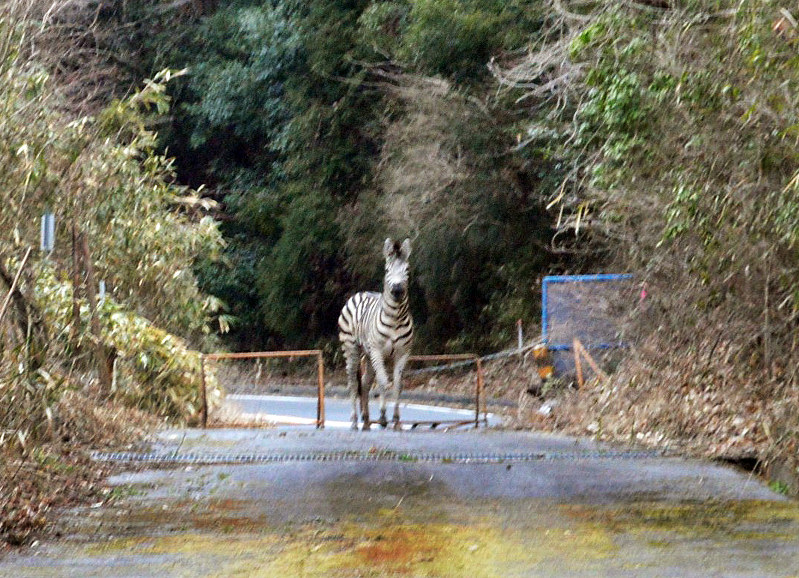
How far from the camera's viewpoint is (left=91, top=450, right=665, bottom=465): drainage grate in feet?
36.7

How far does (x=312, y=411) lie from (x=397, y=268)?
850cm

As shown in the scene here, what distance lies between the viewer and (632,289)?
1598 centimetres

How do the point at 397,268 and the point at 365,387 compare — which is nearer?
the point at 397,268

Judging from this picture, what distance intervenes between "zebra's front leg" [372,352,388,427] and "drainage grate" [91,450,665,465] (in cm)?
554

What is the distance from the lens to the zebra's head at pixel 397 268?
693 inches

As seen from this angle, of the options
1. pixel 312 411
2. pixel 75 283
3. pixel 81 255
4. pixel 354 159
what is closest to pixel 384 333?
pixel 81 255

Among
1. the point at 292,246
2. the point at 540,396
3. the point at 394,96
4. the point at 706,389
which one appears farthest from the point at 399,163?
the point at 706,389

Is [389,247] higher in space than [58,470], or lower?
higher

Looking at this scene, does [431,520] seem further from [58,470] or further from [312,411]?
[312,411]

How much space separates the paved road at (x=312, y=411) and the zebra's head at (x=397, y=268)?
8.92 feet

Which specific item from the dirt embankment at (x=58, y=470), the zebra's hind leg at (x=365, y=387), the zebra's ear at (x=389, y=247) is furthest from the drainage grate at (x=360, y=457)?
the zebra's hind leg at (x=365, y=387)

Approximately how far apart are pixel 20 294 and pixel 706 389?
6.83 metres

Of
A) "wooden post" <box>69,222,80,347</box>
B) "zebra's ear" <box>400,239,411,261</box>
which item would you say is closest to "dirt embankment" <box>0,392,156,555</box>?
"wooden post" <box>69,222,80,347</box>

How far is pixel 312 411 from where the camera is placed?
25.7 metres
